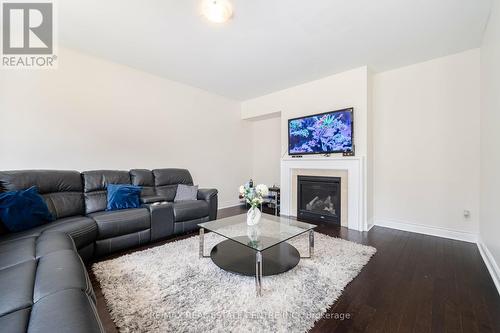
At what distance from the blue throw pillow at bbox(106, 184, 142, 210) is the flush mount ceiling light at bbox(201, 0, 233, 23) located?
2317mm

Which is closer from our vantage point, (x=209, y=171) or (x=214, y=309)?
(x=214, y=309)

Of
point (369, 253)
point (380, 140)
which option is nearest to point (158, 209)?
point (369, 253)

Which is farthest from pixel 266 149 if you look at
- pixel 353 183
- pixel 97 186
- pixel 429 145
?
pixel 97 186

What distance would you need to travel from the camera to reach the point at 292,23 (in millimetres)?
2285

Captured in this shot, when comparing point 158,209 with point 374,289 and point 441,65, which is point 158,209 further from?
point 441,65

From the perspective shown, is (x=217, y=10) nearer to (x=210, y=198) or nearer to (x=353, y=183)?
(x=210, y=198)

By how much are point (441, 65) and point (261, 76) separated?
2.61 metres

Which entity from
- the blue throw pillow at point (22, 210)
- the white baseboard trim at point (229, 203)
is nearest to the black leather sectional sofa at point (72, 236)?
the blue throw pillow at point (22, 210)

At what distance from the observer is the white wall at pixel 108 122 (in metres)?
2.54

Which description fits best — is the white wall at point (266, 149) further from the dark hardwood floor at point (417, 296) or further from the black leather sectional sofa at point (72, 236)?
A: the dark hardwood floor at point (417, 296)

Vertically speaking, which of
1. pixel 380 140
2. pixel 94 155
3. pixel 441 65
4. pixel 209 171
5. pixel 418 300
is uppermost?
pixel 441 65

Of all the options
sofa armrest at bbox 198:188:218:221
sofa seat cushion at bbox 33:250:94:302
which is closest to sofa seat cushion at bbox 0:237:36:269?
sofa seat cushion at bbox 33:250:94:302

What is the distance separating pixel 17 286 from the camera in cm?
99

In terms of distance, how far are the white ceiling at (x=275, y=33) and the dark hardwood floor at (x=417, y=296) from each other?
8.39 feet
